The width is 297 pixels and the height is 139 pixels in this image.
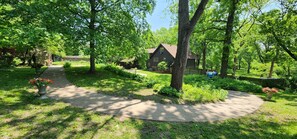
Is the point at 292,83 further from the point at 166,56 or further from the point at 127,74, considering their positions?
the point at 166,56

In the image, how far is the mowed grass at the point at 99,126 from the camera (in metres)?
4.16

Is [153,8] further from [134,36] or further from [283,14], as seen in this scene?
[283,14]

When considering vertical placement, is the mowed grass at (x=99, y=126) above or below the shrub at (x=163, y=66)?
below

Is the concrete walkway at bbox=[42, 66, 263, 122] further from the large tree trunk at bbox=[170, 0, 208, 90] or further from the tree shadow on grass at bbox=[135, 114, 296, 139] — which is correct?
the large tree trunk at bbox=[170, 0, 208, 90]

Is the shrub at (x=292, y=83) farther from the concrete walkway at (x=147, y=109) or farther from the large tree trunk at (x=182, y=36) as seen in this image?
the large tree trunk at (x=182, y=36)

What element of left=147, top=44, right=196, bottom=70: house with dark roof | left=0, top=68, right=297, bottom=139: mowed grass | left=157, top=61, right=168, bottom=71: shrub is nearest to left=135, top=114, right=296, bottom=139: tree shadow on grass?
left=0, top=68, right=297, bottom=139: mowed grass

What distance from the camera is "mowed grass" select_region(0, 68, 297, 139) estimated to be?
13.6 ft

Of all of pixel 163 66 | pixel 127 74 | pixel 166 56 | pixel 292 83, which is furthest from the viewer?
pixel 166 56

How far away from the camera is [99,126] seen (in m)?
4.55

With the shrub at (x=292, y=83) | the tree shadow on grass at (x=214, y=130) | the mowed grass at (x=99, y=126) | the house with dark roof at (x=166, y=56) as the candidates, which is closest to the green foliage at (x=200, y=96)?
the mowed grass at (x=99, y=126)

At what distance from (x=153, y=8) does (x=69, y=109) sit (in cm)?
988

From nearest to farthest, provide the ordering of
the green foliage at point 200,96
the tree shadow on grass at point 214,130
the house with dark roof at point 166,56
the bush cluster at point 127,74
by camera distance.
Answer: the tree shadow on grass at point 214,130 → the green foliage at point 200,96 → the bush cluster at point 127,74 → the house with dark roof at point 166,56

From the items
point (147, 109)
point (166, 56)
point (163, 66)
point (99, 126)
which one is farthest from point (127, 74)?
point (166, 56)

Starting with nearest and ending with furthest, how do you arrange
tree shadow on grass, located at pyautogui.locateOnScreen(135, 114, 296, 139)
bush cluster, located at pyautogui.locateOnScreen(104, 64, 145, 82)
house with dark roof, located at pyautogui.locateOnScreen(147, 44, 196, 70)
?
tree shadow on grass, located at pyautogui.locateOnScreen(135, 114, 296, 139)
bush cluster, located at pyautogui.locateOnScreen(104, 64, 145, 82)
house with dark roof, located at pyautogui.locateOnScreen(147, 44, 196, 70)
